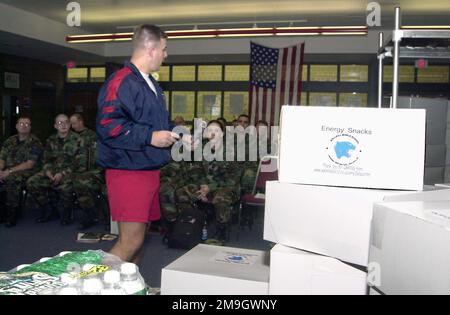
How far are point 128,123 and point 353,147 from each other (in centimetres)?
96

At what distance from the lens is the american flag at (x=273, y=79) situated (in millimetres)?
6773

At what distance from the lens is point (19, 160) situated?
5.21 meters

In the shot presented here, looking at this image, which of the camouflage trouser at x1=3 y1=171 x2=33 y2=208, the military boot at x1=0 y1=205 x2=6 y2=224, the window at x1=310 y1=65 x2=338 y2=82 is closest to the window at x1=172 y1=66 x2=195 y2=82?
the window at x1=310 y1=65 x2=338 y2=82

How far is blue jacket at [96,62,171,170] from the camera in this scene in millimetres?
1826

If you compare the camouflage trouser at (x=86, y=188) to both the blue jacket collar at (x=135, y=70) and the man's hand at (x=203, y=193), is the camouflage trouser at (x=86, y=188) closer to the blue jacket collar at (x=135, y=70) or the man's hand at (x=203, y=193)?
the man's hand at (x=203, y=193)

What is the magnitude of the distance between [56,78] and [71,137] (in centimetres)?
531

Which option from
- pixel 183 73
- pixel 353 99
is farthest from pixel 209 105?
pixel 353 99

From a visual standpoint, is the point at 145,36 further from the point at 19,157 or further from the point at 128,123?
the point at 19,157

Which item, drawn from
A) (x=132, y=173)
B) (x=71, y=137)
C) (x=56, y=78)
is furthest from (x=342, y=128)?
(x=56, y=78)

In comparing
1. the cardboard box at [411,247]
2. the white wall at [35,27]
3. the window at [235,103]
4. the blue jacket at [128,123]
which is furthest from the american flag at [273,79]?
the cardboard box at [411,247]

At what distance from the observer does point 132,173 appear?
189 centimetres
